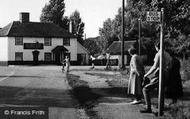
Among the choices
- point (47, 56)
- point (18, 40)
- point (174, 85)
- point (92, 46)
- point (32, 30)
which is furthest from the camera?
point (92, 46)

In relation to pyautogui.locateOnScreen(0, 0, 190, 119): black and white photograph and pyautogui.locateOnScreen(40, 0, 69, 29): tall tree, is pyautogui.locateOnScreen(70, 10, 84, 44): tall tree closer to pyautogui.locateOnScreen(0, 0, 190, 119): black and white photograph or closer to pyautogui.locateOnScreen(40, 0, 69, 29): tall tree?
pyautogui.locateOnScreen(40, 0, 69, 29): tall tree

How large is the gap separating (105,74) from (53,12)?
7125 cm

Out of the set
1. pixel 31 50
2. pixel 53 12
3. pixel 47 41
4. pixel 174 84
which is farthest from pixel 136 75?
pixel 53 12

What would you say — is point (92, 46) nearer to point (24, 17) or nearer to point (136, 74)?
point (24, 17)

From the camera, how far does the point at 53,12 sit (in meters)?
103

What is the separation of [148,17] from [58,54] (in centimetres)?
6361

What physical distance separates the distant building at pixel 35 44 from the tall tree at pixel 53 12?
86.4ft

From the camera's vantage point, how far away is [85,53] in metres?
78.8

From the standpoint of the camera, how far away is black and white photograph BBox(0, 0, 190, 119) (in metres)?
10.3

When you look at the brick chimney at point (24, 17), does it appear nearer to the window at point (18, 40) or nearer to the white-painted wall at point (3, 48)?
the window at point (18, 40)

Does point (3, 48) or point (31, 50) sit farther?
point (3, 48)

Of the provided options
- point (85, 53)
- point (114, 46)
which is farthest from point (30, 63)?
point (114, 46)

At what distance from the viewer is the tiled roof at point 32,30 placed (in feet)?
233

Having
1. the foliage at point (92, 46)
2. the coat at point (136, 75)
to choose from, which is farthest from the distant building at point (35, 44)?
the coat at point (136, 75)
